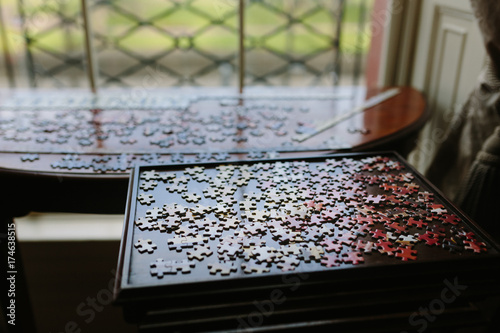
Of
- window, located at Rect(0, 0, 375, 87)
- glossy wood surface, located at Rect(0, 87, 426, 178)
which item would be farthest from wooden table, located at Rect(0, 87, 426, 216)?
window, located at Rect(0, 0, 375, 87)

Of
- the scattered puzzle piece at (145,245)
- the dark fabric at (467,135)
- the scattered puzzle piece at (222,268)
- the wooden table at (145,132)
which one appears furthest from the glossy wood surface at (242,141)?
the scattered puzzle piece at (222,268)

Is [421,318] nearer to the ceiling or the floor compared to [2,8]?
nearer to the floor

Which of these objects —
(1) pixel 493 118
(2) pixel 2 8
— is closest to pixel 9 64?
(2) pixel 2 8

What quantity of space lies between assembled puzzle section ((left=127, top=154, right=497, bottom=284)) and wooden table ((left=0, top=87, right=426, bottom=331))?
0.69ft

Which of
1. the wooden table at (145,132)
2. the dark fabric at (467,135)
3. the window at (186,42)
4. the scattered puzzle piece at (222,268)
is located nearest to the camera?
the scattered puzzle piece at (222,268)

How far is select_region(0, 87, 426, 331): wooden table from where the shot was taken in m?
1.56

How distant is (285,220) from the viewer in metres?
1.22

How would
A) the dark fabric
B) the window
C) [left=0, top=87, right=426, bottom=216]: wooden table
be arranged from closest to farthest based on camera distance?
[left=0, top=87, right=426, bottom=216]: wooden table, the dark fabric, the window

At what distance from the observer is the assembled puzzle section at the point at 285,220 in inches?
41.8

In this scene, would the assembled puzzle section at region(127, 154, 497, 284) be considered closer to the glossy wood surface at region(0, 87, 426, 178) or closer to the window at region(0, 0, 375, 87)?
the glossy wood surface at region(0, 87, 426, 178)

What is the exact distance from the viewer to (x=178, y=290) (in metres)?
0.98

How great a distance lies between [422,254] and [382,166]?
48cm

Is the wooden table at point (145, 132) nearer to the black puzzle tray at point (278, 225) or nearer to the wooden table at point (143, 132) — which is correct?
the wooden table at point (143, 132)

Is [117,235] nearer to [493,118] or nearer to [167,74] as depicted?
[167,74]
